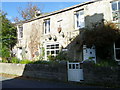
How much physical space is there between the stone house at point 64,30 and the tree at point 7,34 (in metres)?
0.91

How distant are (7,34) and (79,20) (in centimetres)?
1118

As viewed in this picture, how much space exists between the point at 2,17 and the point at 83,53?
1408 cm

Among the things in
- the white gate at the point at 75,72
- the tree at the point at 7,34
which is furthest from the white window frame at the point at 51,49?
the white gate at the point at 75,72

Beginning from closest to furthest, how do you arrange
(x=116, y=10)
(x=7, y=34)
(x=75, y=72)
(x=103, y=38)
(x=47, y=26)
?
(x=75, y=72) → (x=103, y=38) → (x=116, y=10) → (x=47, y=26) → (x=7, y=34)

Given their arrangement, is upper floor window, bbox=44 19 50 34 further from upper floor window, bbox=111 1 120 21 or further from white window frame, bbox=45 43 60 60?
upper floor window, bbox=111 1 120 21

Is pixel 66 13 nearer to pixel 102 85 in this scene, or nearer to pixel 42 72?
pixel 42 72

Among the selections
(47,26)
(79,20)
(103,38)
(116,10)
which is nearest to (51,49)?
(47,26)

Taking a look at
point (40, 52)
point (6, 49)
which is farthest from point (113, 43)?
point (6, 49)

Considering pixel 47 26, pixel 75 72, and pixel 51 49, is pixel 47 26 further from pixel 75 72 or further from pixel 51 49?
pixel 75 72

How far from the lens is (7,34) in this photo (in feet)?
68.9

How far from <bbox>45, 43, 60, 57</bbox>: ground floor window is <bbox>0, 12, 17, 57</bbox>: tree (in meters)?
6.04

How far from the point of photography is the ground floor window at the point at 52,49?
1680cm

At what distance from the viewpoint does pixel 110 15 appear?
13.1 metres

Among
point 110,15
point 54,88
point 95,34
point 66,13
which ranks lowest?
point 54,88
